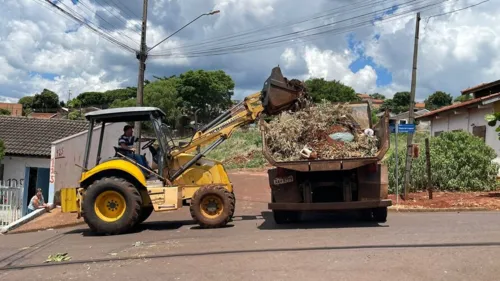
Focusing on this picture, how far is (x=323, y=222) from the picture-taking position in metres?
10.9

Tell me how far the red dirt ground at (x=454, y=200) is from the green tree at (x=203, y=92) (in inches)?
2202

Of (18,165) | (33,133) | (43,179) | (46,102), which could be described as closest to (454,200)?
(43,179)

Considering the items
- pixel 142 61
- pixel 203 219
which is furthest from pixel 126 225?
pixel 142 61

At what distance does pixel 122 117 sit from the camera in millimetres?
11211

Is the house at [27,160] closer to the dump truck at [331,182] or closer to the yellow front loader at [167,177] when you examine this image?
the yellow front loader at [167,177]

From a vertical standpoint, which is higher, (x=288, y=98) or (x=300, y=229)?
(x=288, y=98)

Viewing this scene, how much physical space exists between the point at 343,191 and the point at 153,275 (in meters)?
4.63

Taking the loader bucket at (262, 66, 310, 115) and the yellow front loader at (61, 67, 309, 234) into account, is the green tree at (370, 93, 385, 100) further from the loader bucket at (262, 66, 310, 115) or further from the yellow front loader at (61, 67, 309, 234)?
the yellow front loader at (61, 67, 309, 234)

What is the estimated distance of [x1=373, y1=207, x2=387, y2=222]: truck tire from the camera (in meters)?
10.5

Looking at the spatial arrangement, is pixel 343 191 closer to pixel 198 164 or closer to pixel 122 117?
pixel 198 164

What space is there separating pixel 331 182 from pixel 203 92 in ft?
204

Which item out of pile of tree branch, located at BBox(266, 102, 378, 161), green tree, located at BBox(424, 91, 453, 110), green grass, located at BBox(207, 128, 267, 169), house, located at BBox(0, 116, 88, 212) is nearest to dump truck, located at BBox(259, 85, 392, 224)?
pile of tree branch, located at BBox(266, 102, 378, 161)

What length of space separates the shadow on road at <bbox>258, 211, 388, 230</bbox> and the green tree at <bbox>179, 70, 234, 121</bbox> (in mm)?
58371

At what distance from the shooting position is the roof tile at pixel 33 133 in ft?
69.4
